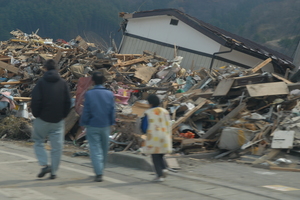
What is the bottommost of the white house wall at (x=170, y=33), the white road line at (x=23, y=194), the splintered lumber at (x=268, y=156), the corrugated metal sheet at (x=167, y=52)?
the white road line at (x=23, y=194)

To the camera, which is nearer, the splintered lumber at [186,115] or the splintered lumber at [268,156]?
the splintered lumber at [268,156]

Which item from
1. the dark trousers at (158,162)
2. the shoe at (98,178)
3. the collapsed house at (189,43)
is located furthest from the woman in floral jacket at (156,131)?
the collapsed house at (189,43)

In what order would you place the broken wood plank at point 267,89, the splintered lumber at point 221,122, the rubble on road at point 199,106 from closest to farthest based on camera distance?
the rubble on road at point 199,106, the splintered lumber at point 221,122, the broken wood plank at point 267,89

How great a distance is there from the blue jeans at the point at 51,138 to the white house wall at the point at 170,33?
1457 centimetres

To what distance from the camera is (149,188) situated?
6.17 metres

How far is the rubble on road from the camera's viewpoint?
945 cm

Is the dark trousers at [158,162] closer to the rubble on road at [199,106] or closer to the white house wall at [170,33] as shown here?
the rubble on road at [199,106]

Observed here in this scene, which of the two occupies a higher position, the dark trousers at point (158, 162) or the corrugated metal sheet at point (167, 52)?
the corrugated metal sheet at point (167, 52)

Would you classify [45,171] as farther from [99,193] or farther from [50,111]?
[99,193]

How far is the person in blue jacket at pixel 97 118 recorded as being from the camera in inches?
247

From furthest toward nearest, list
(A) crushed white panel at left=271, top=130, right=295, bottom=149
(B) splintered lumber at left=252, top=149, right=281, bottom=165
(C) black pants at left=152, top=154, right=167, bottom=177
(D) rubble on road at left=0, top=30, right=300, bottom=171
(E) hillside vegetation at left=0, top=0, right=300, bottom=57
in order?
1. (E) hillside vegetation at left=0, top=0, right=300, bottom=57
2. (D) rubble on road at left=0, top=30, right=300, bottom=171
3. (A) crushed white panel at left=271, top=130, right=295, bottom=149
4. (B) splintered lumber at left=252, top=149, right=281, bottom=165
5. (C) black pants at left=152, top=154, right=167, bottom=177

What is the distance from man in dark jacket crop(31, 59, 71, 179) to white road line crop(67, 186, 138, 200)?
683 millimetres

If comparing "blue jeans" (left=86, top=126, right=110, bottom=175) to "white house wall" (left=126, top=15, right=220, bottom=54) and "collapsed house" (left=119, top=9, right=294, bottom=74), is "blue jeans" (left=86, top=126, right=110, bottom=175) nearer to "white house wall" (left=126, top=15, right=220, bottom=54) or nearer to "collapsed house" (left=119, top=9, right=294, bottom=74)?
"collapsed house" (left=119, top=9, right=294, bottom=74)

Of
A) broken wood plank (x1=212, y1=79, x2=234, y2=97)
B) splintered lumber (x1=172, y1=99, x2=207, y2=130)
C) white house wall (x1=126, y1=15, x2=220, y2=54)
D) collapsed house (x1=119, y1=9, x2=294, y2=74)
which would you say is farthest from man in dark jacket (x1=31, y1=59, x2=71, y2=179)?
white house wall (x1=126, y1=15, x2=220, y2=54)
